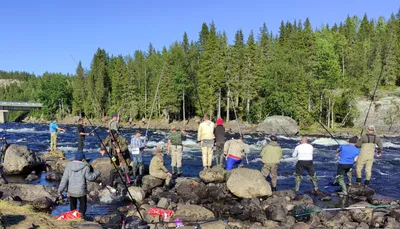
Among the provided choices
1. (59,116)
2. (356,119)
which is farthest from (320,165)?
(59,116)

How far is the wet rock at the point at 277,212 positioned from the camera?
991 centimetres

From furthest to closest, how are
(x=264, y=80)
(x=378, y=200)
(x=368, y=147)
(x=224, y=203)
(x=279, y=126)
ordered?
(x=264, y=80), (x=279, y=126), (x=368, y=147), (x=224, y=203), (x=378, y=200)

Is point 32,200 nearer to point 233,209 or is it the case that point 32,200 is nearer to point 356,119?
point 233,209

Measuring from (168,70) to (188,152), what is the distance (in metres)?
39.3

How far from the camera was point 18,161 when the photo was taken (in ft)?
53.7

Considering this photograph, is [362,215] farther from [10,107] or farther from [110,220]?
[10,107]

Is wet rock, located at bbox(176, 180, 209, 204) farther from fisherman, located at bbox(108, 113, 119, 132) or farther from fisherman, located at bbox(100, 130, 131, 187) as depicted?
fisherman, located at bbox(108, 113, 119, 132)

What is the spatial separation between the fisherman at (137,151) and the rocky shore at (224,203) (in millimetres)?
1026

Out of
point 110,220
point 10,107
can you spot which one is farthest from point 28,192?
point 10,107

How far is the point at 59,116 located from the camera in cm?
8469

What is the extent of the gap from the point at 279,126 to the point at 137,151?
3594 cm

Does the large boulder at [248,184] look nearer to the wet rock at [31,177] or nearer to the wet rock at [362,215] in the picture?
the wet rock at [362,215]

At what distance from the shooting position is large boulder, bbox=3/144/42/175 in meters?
16.3

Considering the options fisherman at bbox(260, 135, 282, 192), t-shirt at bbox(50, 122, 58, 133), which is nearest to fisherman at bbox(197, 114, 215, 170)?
fisherman at bbox(260, 135, 282, 192)
